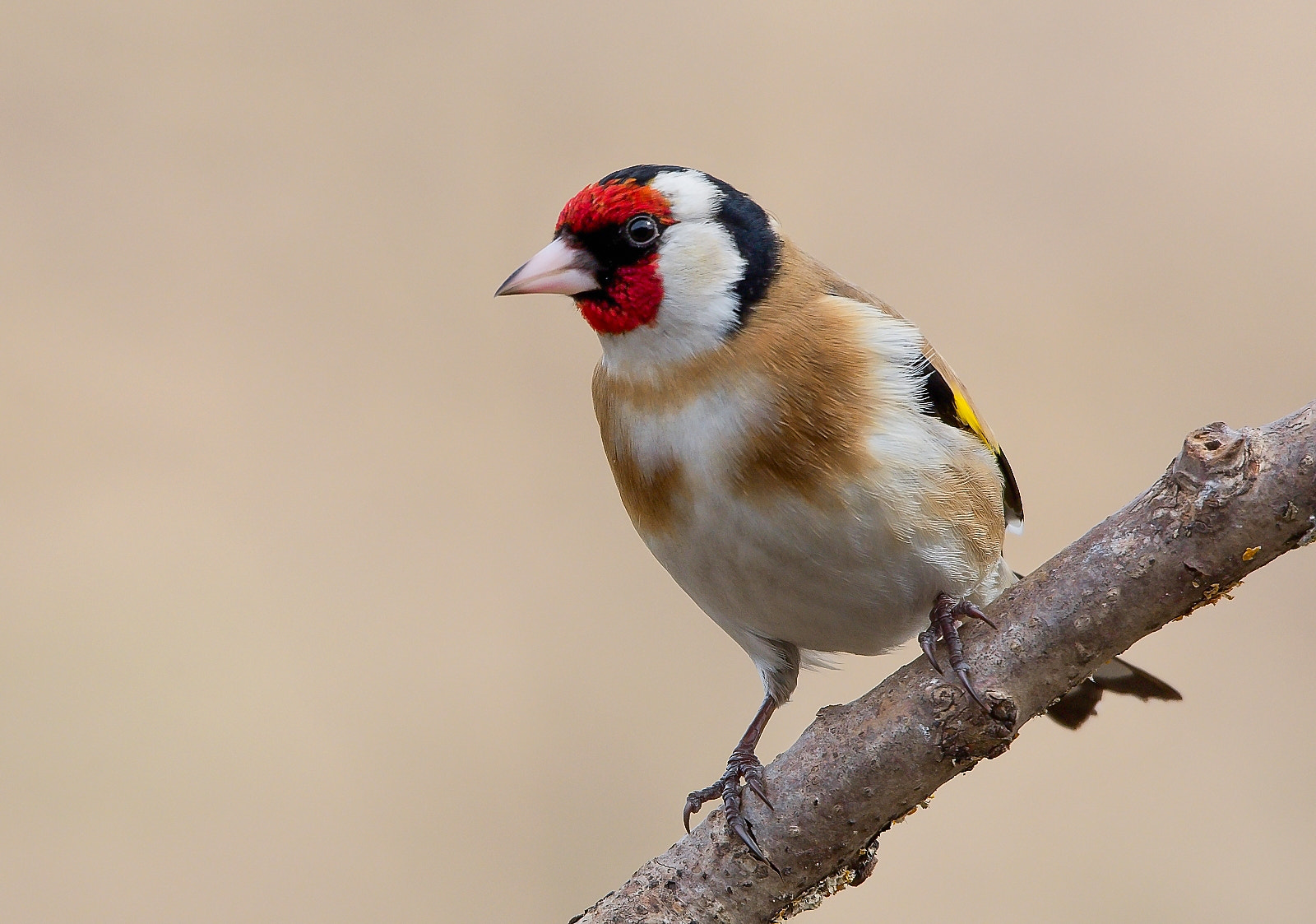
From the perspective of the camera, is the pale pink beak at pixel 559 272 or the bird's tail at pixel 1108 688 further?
the bird's tail at pixel 1108 688

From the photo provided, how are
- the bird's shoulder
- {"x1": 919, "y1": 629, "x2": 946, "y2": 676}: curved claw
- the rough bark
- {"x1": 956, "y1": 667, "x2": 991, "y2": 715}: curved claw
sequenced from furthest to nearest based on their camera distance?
the bird's shoulder < {"x1": 919, "y1": 629, "x2": 946, "y2": 676}: curved claw < {"x1": 956, "y1": 667, "x2": 991, "y2": 715}: curved claw < the rough bark

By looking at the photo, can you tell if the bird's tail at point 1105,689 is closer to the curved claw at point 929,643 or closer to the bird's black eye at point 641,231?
the curved claw at point 929,643

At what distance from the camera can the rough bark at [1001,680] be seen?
4.71ft

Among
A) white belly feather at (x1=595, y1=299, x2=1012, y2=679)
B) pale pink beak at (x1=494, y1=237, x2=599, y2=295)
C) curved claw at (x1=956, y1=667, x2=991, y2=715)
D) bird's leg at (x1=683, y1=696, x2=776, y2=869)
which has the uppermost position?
pale pink beak at (x1=494, y1=237, x2=599, y2=295)

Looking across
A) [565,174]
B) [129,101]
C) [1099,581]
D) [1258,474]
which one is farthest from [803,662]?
[129,101]

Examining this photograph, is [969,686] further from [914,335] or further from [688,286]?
[688,286]

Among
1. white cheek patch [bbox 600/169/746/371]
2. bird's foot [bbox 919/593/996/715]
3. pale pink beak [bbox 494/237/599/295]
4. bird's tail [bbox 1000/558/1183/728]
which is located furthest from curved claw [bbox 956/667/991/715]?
pale pink beak [bbox 494/237/599/295]

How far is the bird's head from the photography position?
1.99 meters

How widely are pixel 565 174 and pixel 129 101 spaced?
4.62 ft

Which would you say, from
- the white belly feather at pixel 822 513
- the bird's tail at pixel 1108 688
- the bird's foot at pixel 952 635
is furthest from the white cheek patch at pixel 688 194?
the bird's tail at pixel 1108 688

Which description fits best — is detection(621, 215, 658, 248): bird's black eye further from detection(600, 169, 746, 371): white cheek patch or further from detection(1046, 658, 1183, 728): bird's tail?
detection(1046, 658, 1183, 728): bird's tail

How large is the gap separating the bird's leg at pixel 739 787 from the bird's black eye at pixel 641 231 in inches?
32.5

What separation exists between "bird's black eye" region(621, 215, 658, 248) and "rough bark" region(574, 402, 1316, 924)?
2.55 ft

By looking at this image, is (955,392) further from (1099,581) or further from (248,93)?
(248,93)
